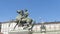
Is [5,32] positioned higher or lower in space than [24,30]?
lower

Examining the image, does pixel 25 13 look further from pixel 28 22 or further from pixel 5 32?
pixel 5 32

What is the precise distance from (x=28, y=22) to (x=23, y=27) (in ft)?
2.05

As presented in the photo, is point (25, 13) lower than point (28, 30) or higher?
higher

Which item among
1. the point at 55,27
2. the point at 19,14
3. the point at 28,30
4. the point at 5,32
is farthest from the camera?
the point at 5,32

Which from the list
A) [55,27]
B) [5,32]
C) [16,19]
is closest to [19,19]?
[16,19]

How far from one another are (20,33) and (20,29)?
422 mm

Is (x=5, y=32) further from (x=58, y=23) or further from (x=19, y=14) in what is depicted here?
(x=19, y=14)

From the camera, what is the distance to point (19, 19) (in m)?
18.6

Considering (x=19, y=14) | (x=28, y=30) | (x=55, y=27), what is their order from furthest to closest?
(x=55, y=27) < (x=19, y=14) < (x=28, y=30)

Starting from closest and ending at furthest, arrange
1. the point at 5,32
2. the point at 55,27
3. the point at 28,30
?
the point at 28,30, the point at 55,27, the point at 5,32

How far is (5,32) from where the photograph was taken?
7875 cm

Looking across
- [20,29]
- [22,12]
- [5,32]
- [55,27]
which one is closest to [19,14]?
[22,12]

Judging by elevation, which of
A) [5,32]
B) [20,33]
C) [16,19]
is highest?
[16,19]

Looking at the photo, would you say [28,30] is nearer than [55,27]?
Yes
